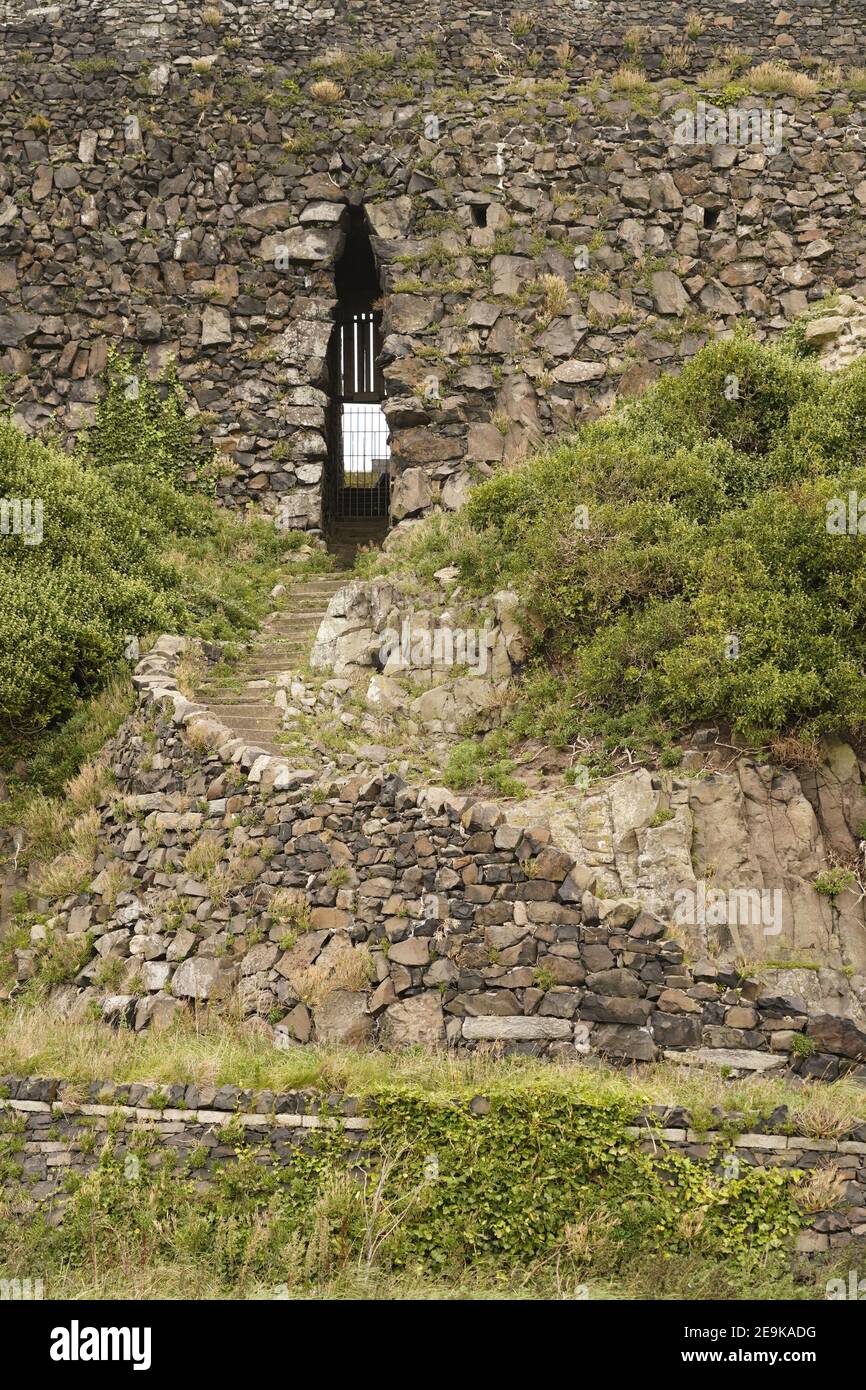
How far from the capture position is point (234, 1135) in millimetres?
10039

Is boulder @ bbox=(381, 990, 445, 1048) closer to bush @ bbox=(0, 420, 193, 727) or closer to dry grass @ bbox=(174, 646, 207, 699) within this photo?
dry grass @ bbox=(174, 646, 207, 699)

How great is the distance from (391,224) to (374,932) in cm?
1440

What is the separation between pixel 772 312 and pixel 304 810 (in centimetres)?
1363

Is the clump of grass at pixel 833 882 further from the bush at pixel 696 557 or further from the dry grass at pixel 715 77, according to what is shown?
the dry grass at pixel 715 77

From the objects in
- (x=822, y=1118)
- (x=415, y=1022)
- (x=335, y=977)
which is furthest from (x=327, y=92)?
(x=822, y=1118)

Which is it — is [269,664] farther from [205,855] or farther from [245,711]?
[205,855]

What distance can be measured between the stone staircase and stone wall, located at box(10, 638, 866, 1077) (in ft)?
2.62

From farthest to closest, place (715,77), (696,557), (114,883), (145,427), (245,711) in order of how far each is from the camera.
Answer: (715,77)
(145,427)
(245,711)
(696,557)
(114,883)

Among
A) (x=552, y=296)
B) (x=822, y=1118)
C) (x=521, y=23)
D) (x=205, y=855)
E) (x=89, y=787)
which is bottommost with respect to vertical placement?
(x=822, y=1118)

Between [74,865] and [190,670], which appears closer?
[74,865]

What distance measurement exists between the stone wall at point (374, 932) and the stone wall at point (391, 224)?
27.6 feet

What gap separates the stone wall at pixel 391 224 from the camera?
21203mm

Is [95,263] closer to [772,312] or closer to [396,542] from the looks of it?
[396,542]

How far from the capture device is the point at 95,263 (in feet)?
72.4
